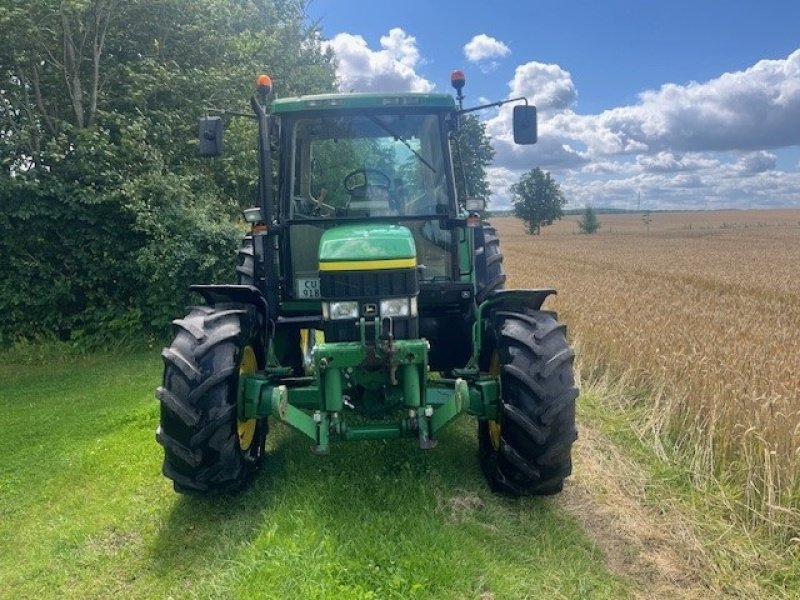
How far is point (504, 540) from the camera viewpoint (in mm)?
3549

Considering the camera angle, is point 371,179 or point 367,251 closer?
point 367,251

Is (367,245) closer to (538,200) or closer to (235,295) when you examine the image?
(235,295)

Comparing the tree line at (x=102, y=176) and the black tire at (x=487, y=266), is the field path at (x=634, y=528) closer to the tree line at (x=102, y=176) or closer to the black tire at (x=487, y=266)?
the black tire at (x=487, y=266)

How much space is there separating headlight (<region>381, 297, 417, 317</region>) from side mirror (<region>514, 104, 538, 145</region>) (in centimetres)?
168

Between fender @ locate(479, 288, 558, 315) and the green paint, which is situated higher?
the green paint

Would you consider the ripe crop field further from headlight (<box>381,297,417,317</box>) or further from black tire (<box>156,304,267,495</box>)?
black tire (<box>156,304,267,495</box>)

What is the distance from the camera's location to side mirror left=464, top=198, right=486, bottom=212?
464 cm

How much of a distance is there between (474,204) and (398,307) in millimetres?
1191

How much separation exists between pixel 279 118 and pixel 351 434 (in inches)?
92.2

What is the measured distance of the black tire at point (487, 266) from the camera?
5.29 meters

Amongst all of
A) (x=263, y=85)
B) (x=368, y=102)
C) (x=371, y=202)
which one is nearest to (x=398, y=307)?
(x=371, y=202)

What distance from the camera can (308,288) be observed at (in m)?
4.64

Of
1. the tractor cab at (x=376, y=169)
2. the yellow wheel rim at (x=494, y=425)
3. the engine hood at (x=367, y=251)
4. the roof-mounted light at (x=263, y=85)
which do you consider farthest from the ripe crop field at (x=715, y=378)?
the roof-mounted light at (x=263, y=85)

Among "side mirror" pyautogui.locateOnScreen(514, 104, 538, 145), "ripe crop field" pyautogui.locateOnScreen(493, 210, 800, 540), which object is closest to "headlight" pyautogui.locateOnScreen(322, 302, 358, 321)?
"side mirror" pyautogui.locateOnScreen(514, 104, 538, 145)
